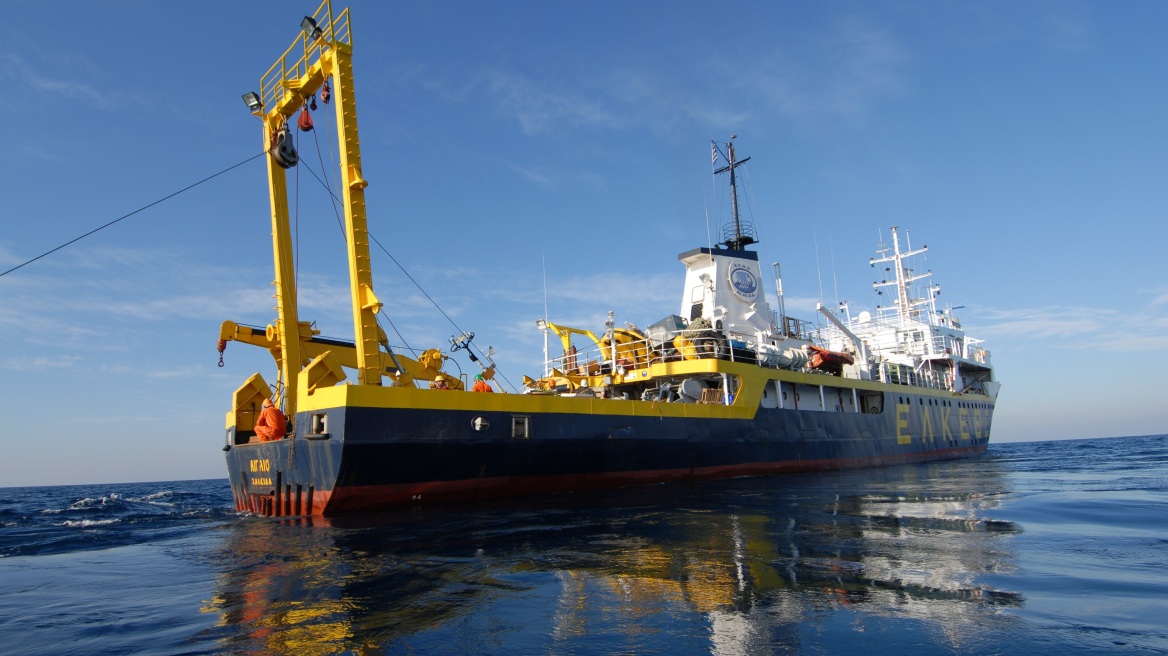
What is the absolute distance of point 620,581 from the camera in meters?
7.07

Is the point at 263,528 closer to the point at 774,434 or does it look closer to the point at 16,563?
the point at 16,563

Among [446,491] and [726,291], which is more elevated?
[726,291]

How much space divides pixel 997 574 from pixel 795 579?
211 centimetres

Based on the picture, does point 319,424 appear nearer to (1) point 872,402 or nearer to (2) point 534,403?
Answer: (2) point 534,403

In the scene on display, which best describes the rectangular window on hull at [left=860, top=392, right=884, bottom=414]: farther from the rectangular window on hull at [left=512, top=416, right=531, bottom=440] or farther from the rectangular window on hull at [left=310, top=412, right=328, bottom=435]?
the rectangular window on hull at [left=310, top=412, right=328, bottom=435]

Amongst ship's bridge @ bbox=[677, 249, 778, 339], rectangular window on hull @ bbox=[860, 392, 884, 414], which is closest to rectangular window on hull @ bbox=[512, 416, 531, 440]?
ship's bridge @ bbox=[677, 249, 778, 339]

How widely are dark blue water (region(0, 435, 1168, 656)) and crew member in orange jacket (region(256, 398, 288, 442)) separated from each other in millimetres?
3124

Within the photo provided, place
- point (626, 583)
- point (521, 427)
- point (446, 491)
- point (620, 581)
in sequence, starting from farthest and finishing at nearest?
1. point (521, 427)
2. point (446, 491)
3. point (620, 581)
4. point (626, 583)

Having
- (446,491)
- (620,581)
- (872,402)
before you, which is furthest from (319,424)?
(872,402)

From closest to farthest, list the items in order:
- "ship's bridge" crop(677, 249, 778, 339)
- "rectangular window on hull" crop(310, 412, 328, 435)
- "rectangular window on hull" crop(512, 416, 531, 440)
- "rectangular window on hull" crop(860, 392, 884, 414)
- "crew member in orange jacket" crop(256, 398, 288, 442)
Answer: "rectangular window on hull" crop(310, 412, 328, 435) → "rectangular window on hull" crop(512, 416, 531, 440) → "crew member in orange jacket" crop(256, 398, 288, 442) → "ship's bridge" crop(677, 249, 778, 339) → "rectangular window on hull" crop(860, 392, 884, 414)

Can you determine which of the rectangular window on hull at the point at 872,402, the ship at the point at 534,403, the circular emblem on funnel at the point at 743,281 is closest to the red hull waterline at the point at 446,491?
the ship at the point at 534,403

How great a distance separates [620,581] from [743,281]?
865 inches

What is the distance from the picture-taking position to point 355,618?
19.4ft

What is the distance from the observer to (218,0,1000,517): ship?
567 inches
